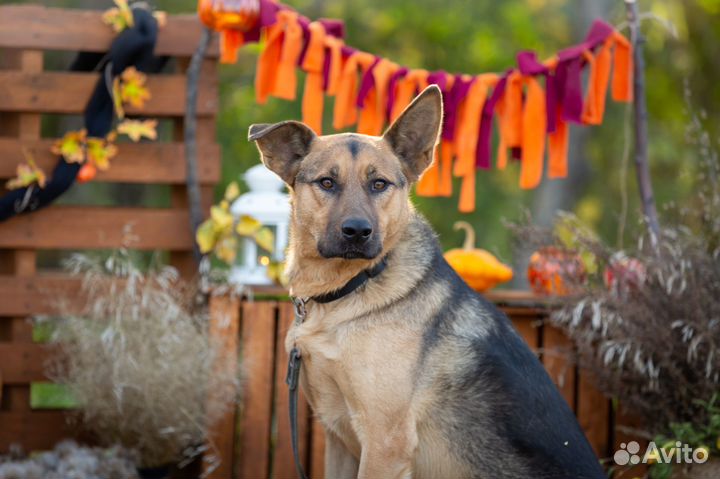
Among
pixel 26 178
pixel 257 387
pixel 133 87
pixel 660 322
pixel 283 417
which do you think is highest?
pixel 133 87

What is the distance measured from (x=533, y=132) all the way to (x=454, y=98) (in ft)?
1.64

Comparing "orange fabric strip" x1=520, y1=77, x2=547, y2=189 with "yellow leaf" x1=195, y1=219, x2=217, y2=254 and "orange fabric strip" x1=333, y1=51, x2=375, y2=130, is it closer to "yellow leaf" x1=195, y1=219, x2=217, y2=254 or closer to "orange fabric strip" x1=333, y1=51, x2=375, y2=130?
"orange fabric strip" x1=333, y1=51, x2=375, y2=130

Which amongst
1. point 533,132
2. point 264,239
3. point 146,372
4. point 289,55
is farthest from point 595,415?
point 289,55

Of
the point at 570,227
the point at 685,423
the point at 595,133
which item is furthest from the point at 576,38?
the point at 685,423

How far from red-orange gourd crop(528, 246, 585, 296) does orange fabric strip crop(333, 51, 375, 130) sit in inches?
54.1

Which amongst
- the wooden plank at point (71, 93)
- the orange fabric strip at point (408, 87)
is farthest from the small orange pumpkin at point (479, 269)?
the wooden plank at point (71, 93)

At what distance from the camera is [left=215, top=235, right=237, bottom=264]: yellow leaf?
512 centimetres

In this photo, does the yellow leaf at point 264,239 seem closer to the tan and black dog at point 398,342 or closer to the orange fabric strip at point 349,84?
the orange fabric strip at point 349,84

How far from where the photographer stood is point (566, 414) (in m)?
3.46

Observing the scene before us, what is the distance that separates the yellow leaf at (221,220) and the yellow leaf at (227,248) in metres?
0.05

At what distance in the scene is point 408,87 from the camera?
17.6 ft

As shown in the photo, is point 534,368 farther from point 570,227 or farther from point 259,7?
point 259,7

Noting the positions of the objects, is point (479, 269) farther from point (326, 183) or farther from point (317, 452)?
point (326, 183)

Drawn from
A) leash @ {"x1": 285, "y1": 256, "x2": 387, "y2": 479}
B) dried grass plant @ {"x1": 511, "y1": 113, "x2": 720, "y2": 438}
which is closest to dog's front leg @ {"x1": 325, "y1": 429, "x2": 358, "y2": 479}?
leash @ {"x1": 285, "y1": 256, "x2": 387, "y2": 479}
